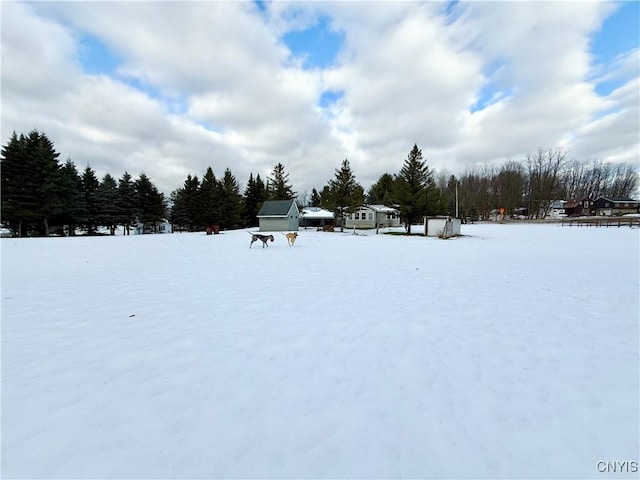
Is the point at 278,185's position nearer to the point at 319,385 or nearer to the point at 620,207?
the point at 319,385

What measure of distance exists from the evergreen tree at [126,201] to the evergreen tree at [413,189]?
3758 cm

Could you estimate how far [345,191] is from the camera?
118ft

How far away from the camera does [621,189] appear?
7425 centimetres

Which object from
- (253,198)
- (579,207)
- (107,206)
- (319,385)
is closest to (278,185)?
(253,198)

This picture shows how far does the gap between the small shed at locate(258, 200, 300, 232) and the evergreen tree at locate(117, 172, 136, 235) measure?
19.0 metres

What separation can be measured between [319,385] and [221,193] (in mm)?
47254

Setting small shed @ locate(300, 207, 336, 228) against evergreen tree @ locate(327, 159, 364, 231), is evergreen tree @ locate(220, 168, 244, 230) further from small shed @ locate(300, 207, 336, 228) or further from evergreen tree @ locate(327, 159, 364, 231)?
evergreen tree @ locate(327, 159, 364, 231)

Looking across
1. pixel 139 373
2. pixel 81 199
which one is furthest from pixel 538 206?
pixel 81 199

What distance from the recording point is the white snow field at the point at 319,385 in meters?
2.05

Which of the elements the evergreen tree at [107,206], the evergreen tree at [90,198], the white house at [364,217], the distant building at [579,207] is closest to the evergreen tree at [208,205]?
the evergreen tree at [107,206]

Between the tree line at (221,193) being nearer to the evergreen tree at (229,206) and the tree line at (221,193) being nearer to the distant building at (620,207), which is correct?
the evergreen tree at (229,206)

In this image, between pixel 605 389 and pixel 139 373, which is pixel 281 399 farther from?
pixel 605 389

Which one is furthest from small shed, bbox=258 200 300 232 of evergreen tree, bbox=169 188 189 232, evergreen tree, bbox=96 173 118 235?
evergreen tree, bbox=96 173 118 235

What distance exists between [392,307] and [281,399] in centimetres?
330
